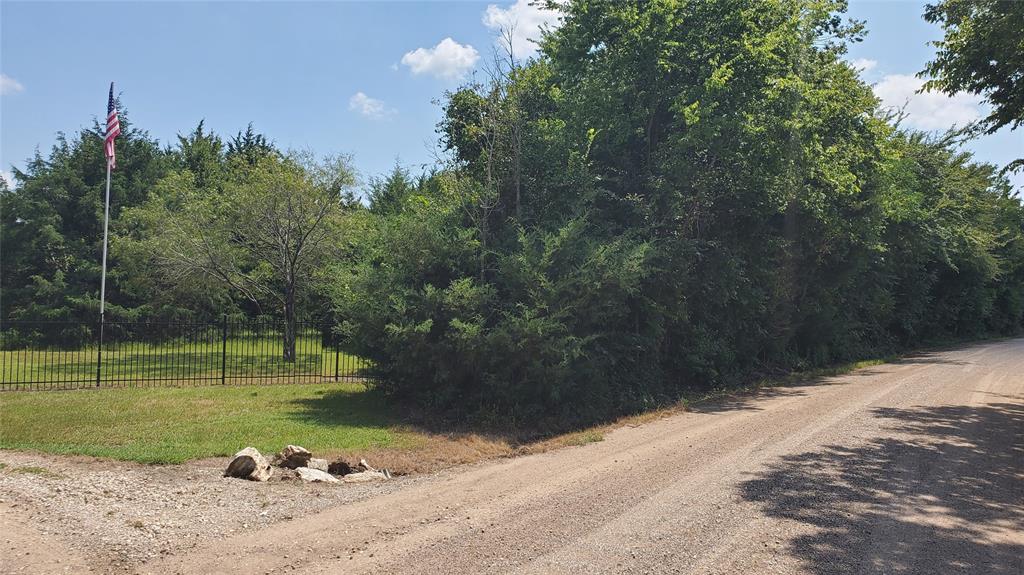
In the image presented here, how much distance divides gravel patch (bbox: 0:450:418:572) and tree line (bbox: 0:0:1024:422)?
3776 mm

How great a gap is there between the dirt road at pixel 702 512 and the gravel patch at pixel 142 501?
0.98 feet

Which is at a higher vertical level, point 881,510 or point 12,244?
point 12,244

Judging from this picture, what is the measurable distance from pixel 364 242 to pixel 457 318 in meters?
3.44

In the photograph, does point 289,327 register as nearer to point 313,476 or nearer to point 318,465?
point 318,465

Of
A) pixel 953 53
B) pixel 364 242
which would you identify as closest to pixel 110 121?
pixel 364 242

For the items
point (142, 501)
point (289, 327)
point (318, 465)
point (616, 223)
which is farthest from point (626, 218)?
point (289, 327)

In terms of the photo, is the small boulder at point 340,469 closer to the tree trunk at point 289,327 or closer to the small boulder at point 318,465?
the small boulder at point 318,465

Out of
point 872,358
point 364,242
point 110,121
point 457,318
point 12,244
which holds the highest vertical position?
point 110,121

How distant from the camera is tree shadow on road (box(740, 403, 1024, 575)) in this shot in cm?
468

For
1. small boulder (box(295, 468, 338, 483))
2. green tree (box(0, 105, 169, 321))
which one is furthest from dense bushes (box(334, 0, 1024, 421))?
green tree (box(0, 105, 169, 321))

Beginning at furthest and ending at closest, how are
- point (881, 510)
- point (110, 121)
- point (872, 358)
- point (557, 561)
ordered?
1. point (872, 358)
2. point (110, 121)
3. point (881, 510)
4. point (557, 561)

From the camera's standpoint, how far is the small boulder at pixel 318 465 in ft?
24.3

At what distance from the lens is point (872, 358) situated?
2320 centimetres

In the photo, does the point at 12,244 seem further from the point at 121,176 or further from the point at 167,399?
the point at 167,399
